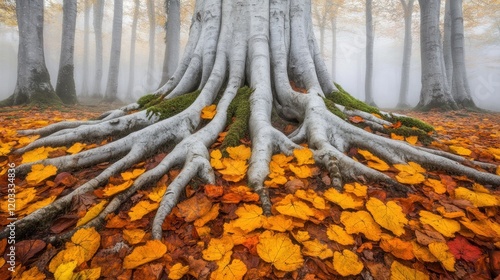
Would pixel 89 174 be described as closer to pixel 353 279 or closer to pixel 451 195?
pixel 353 279

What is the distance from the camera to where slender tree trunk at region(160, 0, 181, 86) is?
32.7 feet

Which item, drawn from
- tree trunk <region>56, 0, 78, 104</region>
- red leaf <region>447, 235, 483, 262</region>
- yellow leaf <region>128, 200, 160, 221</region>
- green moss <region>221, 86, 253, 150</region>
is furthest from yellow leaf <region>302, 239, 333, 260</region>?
tree trunk <region>56, 0, 78, 104</region>

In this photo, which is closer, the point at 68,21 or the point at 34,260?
the point at 34,260

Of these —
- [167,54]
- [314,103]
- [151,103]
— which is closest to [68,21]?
[167,54]

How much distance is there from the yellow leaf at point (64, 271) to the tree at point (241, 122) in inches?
9.1

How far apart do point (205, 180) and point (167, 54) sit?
33.1 ft

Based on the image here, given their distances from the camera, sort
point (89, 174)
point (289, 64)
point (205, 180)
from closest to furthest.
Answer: point (205, 180) → point (89, 174) → point (289, 64)

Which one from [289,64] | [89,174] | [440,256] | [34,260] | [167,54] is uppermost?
[167,54]

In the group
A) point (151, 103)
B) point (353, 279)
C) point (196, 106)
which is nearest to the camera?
point (353, 279)

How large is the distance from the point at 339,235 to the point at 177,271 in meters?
0.82

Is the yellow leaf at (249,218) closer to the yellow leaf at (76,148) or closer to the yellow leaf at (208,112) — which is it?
the yellow leaf at (208,112)

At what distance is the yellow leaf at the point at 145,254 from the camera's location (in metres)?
1.12

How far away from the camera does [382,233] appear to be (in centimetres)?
127

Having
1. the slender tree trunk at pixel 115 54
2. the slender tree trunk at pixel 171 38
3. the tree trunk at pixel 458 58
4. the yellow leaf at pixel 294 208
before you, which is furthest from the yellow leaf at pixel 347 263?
Result: the slender tree trunk at pixel 115 54
